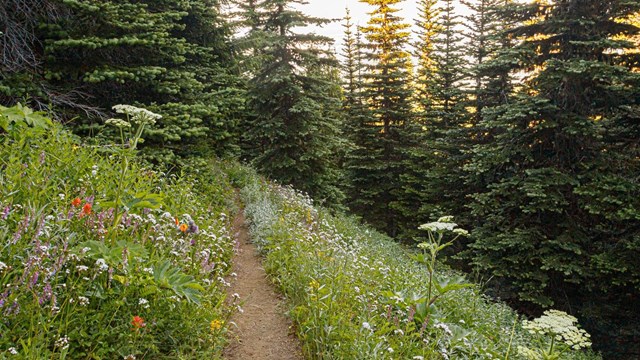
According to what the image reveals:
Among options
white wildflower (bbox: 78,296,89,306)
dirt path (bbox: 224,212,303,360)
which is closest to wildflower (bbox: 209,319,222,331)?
dirt path (bbox: 224,212,303,360)

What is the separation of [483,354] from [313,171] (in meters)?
12.1

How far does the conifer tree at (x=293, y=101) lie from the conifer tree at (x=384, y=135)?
6.34m

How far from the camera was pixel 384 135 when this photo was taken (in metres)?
22.3

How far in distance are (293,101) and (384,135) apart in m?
8.68

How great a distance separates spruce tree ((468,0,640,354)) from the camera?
1026 centimetres

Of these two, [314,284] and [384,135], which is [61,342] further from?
[384,135]

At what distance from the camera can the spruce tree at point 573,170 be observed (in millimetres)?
10258

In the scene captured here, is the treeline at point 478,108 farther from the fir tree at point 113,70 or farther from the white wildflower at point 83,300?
the white wildflower at point 83,300

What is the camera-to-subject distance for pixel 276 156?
1567cm

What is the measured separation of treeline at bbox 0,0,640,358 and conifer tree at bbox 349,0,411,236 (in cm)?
112

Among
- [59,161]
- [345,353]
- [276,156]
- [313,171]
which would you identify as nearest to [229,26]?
[276,156]

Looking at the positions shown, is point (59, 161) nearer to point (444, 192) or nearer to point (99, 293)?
point (99, 293)

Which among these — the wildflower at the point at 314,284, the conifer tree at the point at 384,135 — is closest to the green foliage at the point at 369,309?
the wildflower at the point at 314,284

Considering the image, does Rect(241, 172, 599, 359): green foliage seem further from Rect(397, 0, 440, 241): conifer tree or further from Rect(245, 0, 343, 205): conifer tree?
Rect(397, 0, 440, 241): conifer tree
